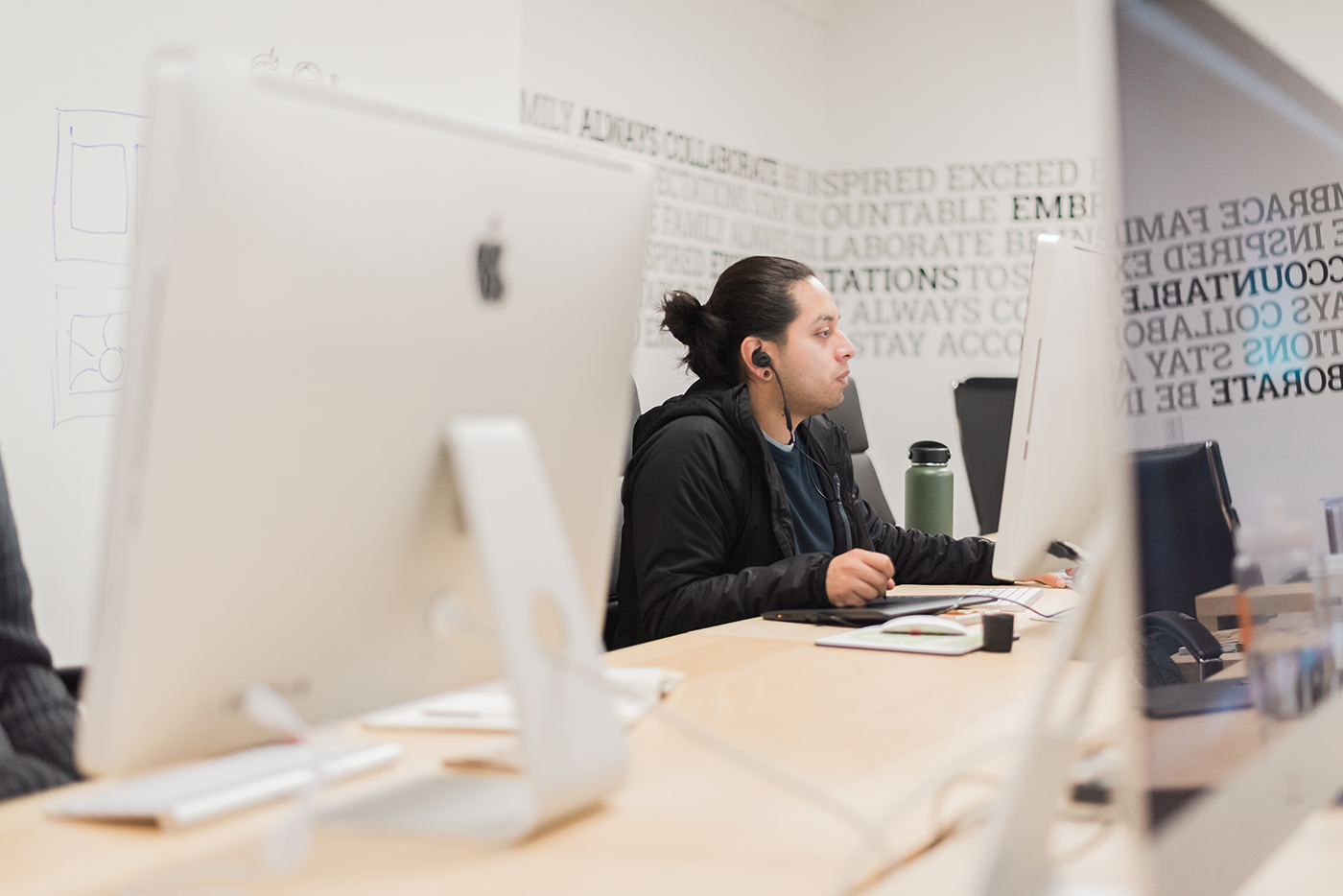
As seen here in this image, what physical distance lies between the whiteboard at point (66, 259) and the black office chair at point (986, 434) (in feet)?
5.85

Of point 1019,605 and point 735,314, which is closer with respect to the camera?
point 1019,605

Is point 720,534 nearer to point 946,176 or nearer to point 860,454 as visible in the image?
point 860,454

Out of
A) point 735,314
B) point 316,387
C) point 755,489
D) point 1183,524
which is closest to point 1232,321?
point 1183,524

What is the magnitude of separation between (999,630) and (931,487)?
1.10 metres

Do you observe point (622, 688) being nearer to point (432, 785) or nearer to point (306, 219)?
point (432, 785)

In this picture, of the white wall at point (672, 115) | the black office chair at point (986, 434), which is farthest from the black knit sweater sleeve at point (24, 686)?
the black office chair at point (986, 434)

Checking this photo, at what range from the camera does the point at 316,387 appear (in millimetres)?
756

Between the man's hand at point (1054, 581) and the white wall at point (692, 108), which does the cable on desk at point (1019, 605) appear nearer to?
the man's hand at point (1054, 581)

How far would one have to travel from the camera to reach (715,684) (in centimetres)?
127

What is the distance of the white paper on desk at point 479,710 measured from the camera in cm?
110

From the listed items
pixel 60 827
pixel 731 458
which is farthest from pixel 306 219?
pixel 731 458

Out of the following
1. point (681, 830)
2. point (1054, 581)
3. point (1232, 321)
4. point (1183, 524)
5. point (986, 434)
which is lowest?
point (681, 830)

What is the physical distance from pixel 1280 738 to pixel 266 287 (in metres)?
0.65

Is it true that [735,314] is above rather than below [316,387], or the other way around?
above
